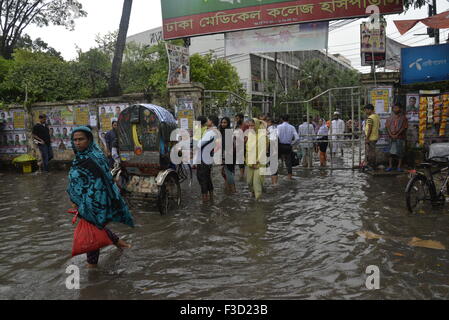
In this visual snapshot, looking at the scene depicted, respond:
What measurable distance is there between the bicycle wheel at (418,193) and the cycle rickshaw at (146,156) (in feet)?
12.8

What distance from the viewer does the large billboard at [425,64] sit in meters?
9.25

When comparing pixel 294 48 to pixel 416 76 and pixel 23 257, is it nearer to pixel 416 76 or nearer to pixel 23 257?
pixel 416 76

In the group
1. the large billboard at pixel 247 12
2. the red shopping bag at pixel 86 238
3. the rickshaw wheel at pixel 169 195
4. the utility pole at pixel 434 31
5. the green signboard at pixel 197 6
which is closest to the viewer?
the red shopping bag at pixel 86 238

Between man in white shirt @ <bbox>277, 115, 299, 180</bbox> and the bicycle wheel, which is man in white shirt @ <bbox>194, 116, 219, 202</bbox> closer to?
man in white shirt @ <bbox>277, 115, 299, 180</bbox>

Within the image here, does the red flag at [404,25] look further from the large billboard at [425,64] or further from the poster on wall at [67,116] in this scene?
the poster on wall at [67,116]

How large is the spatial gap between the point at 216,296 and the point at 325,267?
128cm

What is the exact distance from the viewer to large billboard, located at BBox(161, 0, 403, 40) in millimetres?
11625

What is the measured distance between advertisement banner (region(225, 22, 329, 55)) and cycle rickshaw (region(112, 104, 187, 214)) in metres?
7.41

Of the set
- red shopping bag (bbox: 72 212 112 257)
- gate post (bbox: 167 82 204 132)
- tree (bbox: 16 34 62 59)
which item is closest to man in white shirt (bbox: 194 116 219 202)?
red shopping bag (bbox: 72 212 112 257)

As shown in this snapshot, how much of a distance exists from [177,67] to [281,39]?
3922mm

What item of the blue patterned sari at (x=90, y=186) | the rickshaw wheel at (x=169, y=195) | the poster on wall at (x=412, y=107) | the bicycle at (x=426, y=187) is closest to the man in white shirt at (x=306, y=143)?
the poster on wall at (x=412, y=107)

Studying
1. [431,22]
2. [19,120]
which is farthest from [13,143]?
[431,22]

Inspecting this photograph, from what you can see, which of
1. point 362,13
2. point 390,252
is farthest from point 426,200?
point 362,13

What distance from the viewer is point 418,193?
19.6 feet
